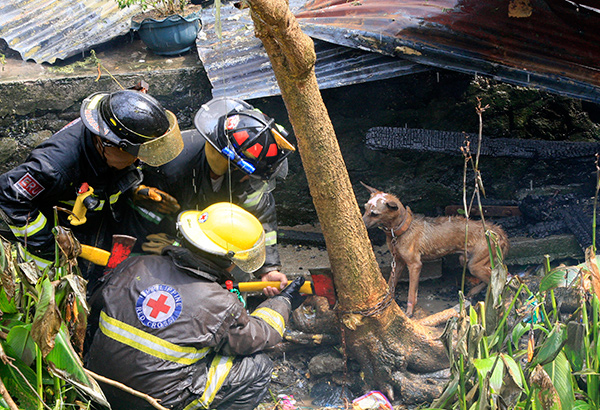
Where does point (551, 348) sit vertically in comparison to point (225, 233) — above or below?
below

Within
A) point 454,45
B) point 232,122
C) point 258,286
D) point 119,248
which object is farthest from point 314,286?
point 454,45

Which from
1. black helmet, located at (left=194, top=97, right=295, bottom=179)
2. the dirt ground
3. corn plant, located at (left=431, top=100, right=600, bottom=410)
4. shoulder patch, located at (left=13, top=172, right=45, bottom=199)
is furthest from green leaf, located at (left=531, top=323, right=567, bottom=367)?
shoulder patch, located at (left=13, top=172, right=45, bottom=199)

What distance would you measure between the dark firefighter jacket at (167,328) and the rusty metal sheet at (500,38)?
9.46 ft

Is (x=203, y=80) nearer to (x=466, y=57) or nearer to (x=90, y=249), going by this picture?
(x=90, y=249)

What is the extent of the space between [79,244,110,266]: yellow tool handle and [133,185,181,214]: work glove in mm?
511

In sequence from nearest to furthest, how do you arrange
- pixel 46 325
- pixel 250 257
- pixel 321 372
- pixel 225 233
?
pixel 46 325 < pixel 225 233 < pixel 250 257 < pixel 321 372

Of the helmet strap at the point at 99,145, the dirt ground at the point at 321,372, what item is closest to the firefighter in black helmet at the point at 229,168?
the helmet strap at the point at 99,145

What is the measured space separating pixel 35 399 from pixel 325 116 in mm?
2555

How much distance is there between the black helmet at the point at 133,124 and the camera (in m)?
3.59

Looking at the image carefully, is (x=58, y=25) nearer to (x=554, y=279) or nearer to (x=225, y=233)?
(x=225, y=233)

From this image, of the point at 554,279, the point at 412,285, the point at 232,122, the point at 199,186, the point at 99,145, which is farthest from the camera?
the point at 412,285

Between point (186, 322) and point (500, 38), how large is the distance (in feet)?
12.9

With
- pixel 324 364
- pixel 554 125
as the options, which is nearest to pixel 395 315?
pixel 324 364

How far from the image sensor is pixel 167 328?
3146 mm
